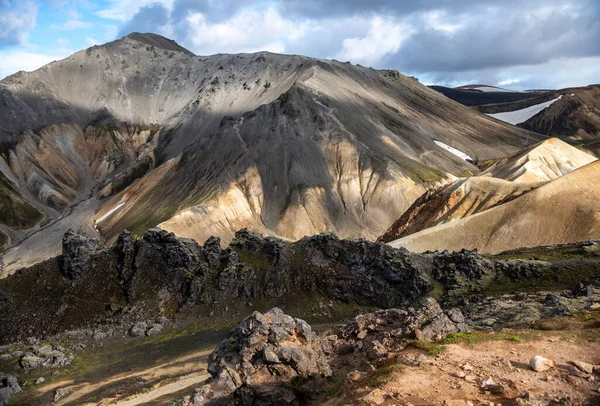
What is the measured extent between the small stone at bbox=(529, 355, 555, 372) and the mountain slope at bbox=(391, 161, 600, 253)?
5736 centimetres

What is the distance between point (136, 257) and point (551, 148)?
113 meters

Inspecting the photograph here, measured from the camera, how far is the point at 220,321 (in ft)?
188

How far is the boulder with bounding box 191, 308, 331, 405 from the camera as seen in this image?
76.6 ft

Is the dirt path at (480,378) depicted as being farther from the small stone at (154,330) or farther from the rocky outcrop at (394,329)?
the small stone at (154,330)

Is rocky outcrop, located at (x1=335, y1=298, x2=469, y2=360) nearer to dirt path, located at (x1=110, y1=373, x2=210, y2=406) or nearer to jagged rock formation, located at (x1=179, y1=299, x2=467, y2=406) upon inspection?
jagged rock formation, located at (x1=179, y1=299, x2=467, y2=406)

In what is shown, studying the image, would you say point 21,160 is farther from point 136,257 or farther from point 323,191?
point 136,257

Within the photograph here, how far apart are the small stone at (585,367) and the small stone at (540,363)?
0.88 m

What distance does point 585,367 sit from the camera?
742 inches

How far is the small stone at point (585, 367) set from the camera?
18.7 m

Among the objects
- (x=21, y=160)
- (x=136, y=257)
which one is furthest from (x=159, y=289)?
(x=21, y=160)

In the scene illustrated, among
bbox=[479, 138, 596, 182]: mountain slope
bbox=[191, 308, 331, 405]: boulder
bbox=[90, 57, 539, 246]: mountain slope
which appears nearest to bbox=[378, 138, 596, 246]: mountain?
bbox=[479, 138, 596, 182]: mountain slope

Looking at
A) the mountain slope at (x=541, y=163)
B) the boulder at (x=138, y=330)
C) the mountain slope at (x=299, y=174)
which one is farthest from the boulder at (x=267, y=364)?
the mountain slope at (x=541, y=163)

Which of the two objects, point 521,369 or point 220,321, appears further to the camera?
point 220,321

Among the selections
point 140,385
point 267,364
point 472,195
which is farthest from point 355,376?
point 472,195
